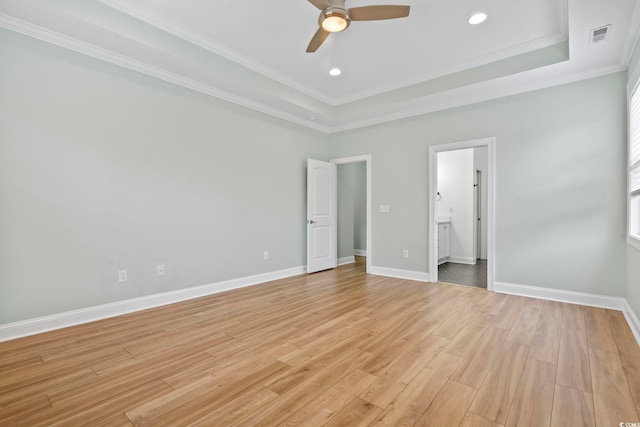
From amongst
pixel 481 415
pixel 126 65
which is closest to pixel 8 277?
pixel 126 65

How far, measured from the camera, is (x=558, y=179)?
359 centimetres

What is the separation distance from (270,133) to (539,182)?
3.94 m

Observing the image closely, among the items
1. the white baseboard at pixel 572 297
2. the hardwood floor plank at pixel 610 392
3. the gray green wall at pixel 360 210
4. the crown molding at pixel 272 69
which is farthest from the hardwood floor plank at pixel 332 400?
the gray green wall at pixel 360 210

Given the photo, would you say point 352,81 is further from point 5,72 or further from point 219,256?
point 5,72

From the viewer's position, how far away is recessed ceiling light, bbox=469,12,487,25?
2.89 metres

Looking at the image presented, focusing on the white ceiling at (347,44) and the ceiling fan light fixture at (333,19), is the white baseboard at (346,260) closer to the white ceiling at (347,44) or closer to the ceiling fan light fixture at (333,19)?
the white ceiling at (347,44)

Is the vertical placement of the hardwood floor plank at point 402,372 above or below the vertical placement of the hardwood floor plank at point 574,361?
below

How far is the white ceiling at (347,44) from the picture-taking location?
2.67 meters

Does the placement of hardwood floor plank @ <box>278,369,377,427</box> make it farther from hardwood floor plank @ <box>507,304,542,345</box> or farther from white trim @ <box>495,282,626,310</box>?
white trim @ <box>495,282,626,310</box>

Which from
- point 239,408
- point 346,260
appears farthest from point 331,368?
point 346,260

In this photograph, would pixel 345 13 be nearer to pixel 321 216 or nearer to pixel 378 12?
pixel 378 12

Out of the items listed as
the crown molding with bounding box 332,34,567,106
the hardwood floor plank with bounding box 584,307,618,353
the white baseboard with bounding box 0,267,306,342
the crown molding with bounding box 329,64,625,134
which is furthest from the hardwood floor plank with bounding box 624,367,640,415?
the white baseboard with bounding box 0,267,306,342

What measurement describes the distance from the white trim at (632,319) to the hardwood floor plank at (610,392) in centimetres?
54

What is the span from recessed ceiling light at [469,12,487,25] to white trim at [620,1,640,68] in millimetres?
1118
